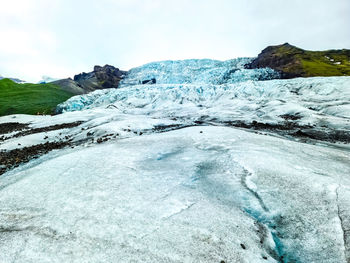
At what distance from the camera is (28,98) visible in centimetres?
7469

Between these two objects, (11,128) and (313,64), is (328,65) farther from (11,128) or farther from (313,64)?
(11,128)

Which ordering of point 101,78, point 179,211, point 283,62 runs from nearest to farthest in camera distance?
point 179,211 < point 283,62 < point 101,78

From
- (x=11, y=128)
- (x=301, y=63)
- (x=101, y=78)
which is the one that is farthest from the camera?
(x=101, y=78)

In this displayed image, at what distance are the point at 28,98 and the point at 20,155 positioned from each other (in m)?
76.9

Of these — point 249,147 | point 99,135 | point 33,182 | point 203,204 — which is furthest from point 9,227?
point 99,135

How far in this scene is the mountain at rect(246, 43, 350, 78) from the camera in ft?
262

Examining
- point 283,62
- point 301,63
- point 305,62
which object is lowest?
point 301,63

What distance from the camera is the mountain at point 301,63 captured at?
7975 cm

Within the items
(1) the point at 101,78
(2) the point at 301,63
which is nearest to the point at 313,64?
(2) the point at 301,63

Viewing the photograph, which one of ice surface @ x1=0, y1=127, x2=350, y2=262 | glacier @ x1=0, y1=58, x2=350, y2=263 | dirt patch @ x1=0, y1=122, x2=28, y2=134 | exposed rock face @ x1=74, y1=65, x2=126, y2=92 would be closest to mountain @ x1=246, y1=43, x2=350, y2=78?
Result: glacier @ x1=0, y1=58, x2=350, y2=263

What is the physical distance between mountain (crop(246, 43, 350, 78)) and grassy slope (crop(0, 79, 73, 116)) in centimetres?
8795

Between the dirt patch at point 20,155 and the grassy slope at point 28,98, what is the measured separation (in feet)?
184

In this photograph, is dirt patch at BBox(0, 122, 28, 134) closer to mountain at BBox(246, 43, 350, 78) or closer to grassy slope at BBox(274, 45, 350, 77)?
mountain at BBox(246, 43, 350, 78)

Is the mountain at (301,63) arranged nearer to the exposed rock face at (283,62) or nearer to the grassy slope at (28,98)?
the exposed rock face at (283,62)
